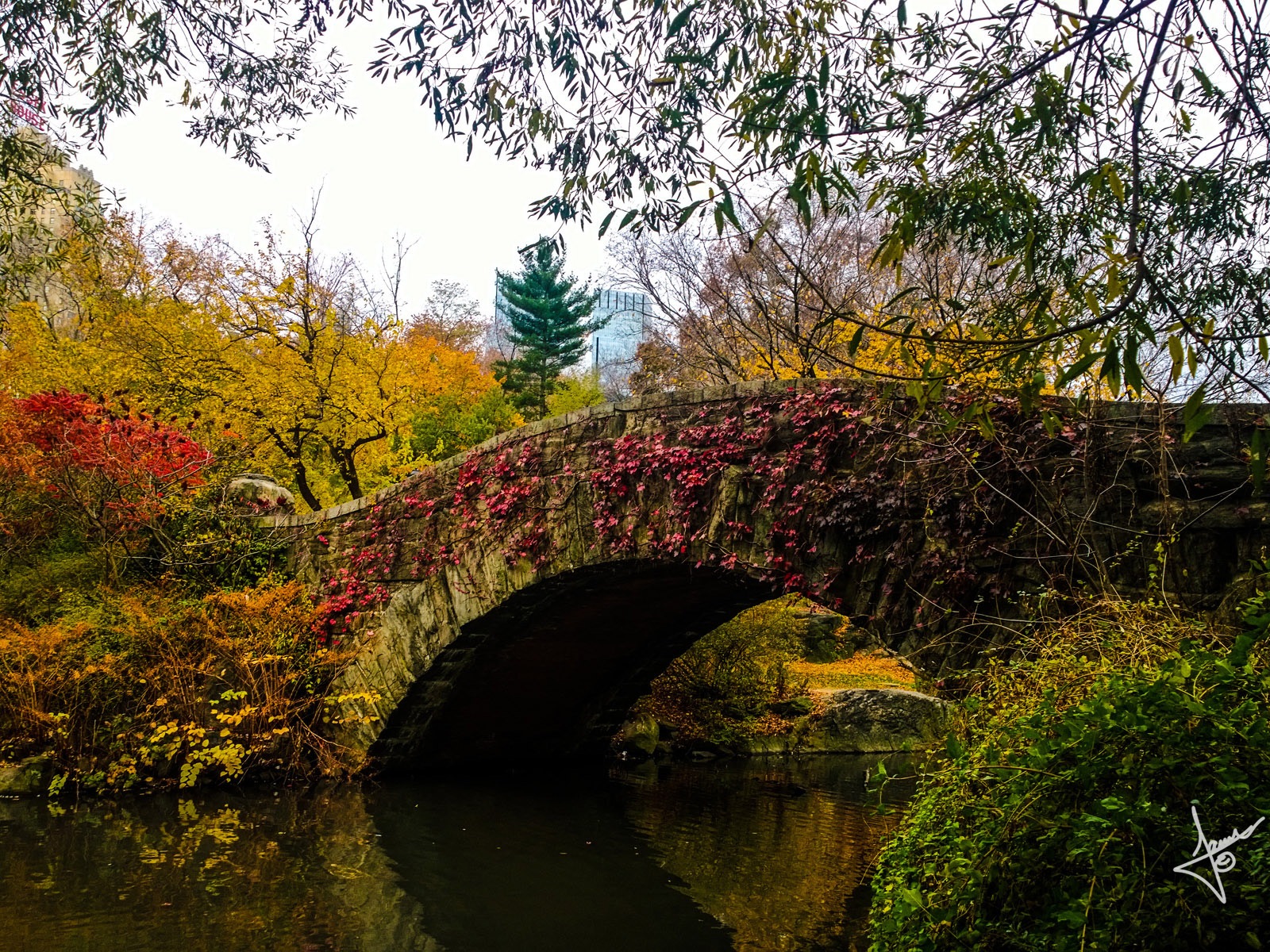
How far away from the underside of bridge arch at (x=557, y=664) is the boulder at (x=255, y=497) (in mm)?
2577

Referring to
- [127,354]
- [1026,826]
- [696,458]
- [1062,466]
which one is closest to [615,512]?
[696,458]

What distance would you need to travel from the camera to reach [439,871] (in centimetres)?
Answer: 615

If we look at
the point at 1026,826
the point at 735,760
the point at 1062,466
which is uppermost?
the point at 1062,466

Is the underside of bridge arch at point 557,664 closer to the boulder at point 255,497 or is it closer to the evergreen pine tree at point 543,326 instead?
the boulder at point 255,497

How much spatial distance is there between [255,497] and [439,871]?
512cm

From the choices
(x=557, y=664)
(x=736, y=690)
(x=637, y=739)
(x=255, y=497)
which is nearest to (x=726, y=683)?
(x=736, y=690)

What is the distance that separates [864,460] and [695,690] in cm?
716

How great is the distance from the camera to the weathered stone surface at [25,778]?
767cm

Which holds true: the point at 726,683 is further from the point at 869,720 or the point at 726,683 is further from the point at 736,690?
the point at 869,720

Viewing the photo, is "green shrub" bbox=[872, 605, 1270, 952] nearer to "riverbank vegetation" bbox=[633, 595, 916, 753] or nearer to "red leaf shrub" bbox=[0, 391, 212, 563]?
"red leaf shrub" bbox=[0, 391, 212, 563]

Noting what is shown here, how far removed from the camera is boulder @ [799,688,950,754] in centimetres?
1226

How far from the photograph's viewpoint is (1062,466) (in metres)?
4.43

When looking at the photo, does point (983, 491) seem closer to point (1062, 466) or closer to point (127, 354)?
point (1062, 466)

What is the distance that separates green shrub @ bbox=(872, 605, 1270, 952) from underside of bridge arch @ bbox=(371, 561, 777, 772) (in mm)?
3566
